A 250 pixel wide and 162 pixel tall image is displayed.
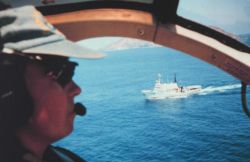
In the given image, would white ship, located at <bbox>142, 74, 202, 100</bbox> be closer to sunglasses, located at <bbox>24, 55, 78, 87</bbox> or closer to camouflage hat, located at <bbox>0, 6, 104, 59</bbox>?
sunglasses, located at <bbox>24, 55, 78, 87</bbox>

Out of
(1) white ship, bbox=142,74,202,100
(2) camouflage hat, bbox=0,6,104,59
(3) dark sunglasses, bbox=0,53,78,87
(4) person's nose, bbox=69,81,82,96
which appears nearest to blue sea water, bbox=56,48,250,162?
(1) white ship, bbox=142,74,202,100

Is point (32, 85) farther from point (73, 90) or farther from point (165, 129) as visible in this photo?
point (165, 129)

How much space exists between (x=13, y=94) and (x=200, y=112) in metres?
78.9

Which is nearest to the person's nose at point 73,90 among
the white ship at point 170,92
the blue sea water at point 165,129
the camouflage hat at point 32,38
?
Result: the camouflage hat at point 32,38

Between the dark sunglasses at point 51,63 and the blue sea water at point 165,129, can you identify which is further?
the blue sea water at point 165,129

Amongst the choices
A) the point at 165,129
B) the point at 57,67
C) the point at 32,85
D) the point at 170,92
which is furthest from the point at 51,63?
the point at 170,92

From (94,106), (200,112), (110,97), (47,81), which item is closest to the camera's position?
(47,81)

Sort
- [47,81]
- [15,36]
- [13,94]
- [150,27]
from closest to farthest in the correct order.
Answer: [15,36]
[13,94]
[47,81]
[150,27]

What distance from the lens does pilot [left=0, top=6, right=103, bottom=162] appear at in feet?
5.15

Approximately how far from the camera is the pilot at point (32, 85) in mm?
1570

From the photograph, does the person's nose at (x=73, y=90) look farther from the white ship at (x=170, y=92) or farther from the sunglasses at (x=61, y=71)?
the white ship at (x=170, y=92)

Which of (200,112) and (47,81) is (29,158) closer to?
(47,81)

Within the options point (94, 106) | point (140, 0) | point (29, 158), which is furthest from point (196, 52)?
point (94, 106)

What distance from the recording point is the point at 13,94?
5.80 feet
